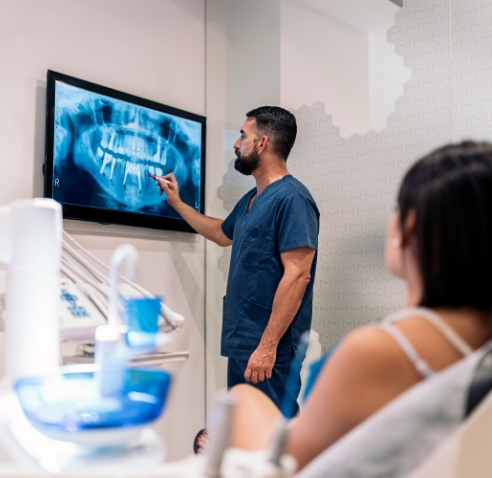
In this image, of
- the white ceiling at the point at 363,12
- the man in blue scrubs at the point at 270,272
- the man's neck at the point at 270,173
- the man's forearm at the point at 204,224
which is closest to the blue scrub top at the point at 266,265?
the man in blue scrubs at the point at 270,272

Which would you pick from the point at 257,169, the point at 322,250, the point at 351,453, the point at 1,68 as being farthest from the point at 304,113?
the point at 351,453

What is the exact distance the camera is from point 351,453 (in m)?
0.83

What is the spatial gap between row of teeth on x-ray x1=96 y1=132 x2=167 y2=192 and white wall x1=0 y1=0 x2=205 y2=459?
26cm

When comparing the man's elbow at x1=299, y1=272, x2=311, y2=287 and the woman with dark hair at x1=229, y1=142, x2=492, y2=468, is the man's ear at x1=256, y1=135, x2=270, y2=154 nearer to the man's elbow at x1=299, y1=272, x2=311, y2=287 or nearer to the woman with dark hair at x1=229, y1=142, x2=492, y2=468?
the man's elbow at x1=299, y1=272, x2=311, y2=287

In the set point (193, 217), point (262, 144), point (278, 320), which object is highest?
point (262, 144)

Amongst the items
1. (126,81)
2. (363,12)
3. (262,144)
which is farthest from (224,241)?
(363,12)

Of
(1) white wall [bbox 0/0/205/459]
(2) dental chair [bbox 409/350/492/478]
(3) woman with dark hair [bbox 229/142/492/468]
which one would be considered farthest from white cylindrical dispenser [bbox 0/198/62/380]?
(1) white wall [bbox 0/0/205/459]

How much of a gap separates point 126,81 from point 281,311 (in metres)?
1.34

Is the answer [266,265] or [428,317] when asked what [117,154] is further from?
[428,317]

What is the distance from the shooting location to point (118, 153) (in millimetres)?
2852

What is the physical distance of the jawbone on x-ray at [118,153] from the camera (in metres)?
2.62

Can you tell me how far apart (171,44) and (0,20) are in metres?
0.97

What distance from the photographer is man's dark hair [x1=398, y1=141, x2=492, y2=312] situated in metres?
0.93

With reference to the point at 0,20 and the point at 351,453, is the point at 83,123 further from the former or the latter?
the point at 351,453
